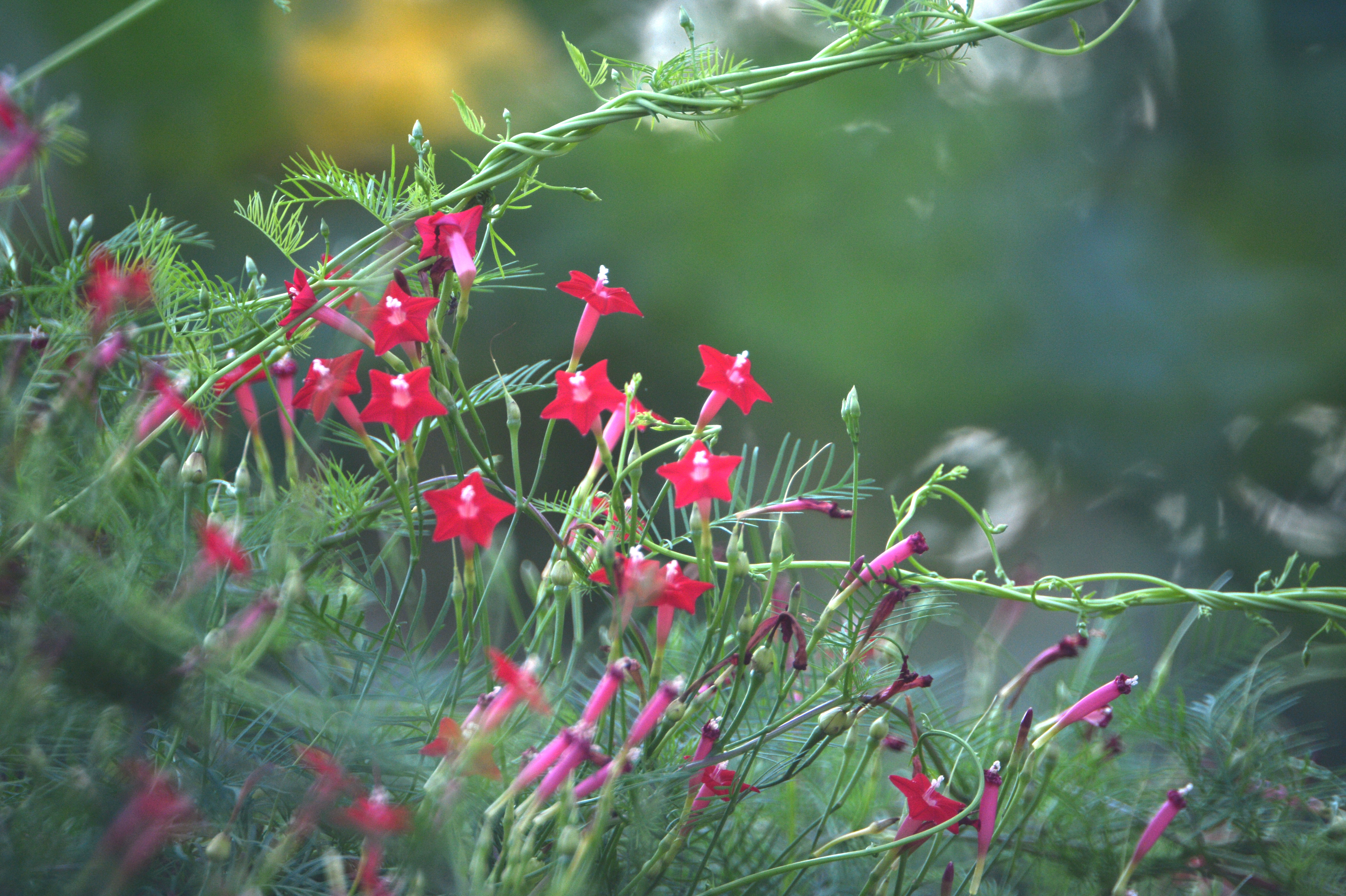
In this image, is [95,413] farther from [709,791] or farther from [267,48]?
[267,48]

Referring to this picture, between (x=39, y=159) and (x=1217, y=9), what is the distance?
109 centimetres

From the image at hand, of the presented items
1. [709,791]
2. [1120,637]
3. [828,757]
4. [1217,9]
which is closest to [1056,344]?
[1217,9]

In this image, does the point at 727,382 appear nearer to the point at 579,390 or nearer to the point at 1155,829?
the point at 579,390

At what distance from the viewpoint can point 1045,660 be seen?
287mm

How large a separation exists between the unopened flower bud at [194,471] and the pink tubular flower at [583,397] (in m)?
0.08

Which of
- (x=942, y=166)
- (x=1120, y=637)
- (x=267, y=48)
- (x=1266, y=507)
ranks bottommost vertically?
(x=1266, y=507)

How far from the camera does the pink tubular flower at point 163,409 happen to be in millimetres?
196

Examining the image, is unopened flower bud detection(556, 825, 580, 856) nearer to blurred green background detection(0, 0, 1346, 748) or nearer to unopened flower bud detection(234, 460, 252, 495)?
unopened flower bud detection(234, 460, 252, 495)

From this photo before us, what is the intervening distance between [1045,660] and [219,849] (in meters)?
0.25

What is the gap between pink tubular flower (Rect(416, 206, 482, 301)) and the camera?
0.23m

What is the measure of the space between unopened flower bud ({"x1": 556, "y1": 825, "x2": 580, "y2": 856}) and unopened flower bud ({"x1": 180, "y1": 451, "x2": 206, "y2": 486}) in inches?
4.7

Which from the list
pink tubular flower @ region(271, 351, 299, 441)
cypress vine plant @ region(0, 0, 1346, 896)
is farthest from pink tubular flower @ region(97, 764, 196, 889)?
pink tubular flower @ region(271, 351, 299, 441)

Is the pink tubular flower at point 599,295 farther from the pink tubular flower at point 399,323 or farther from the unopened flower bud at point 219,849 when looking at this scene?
the unopened flower bud at point 219,849

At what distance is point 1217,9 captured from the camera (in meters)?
0.91
